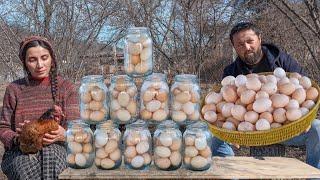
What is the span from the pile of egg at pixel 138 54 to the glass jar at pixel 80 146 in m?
0.32

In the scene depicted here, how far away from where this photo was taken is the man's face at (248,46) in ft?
7.59

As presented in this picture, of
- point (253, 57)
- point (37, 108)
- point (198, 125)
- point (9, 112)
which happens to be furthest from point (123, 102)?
point (253, 57)

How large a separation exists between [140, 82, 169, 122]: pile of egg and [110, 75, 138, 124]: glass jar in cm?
4

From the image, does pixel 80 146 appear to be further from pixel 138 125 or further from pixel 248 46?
pixel 248 46

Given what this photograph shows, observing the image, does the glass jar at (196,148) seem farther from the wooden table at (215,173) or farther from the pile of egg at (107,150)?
the pile of egg at (107,150)

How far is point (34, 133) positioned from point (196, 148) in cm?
76

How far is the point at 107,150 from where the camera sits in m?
1.69

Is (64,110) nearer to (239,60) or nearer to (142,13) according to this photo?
(239,60)

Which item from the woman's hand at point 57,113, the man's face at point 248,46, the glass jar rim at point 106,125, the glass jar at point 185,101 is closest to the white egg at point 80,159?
the glass jar rim at point 106,125

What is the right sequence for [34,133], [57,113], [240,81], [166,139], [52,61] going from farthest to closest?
[52,61] → [57,113] → [34,133] → [240,81] → [166,139]

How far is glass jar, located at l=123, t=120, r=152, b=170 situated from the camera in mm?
1683

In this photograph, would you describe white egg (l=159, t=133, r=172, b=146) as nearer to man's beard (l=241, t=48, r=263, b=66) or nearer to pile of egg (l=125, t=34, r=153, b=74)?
pile of egg (l=125, t=34, r=153, b=74)

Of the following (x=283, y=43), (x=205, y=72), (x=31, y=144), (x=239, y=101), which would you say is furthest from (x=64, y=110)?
(x=283, y=43)

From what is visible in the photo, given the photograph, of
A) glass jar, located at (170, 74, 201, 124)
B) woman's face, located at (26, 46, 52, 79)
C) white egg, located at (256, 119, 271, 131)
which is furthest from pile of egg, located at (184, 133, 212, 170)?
woman's face, located at (26, 46, 52, 79)
